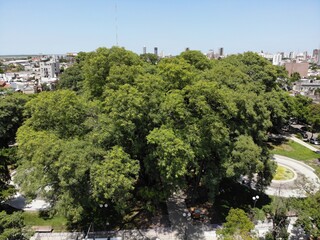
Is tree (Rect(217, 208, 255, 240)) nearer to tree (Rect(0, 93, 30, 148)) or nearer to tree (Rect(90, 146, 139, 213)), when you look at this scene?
tree (Rect(90, 146, 139, 213))

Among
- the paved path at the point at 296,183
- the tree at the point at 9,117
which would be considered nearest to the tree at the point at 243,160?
the paved path at the point at 296,183

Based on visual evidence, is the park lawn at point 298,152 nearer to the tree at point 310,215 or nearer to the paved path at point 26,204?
the tree at point 310,215

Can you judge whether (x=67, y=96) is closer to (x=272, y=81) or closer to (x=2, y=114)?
(x=2, y=114)

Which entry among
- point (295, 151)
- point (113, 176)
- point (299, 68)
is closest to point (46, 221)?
point (113, 176)

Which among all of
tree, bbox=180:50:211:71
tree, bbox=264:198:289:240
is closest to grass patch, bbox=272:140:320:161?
tree, bbox=180:50:211:71

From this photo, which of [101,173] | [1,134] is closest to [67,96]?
[101,173]

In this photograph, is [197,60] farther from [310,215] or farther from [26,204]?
[26,204]
